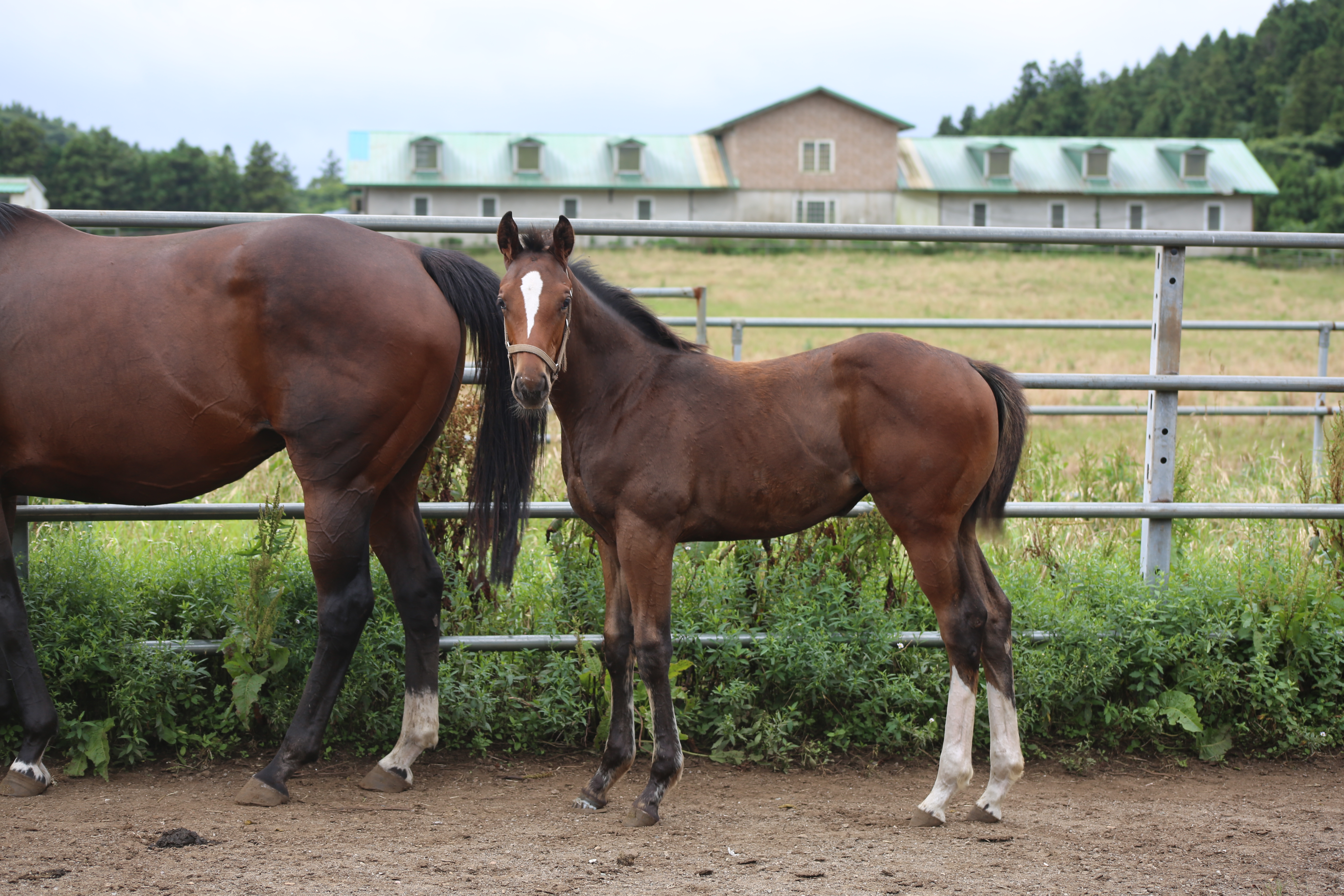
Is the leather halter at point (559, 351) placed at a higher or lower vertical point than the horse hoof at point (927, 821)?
higher

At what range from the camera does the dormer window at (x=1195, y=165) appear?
4797cm

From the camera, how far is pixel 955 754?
3.27m

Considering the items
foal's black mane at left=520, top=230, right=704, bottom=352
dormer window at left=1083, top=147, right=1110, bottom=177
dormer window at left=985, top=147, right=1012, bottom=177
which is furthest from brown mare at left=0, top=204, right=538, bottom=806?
dormer window at left=1083, top=147, right=1110, bottom=177

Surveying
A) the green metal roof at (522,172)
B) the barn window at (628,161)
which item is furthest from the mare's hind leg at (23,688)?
the barn window at (628,161)

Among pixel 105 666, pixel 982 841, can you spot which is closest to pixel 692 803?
pixel 982 841

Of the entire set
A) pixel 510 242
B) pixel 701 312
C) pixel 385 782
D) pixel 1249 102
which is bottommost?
pixel 385 782

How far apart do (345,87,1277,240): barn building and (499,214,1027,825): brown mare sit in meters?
43.0

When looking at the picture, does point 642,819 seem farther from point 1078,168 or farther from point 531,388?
point 1078,168

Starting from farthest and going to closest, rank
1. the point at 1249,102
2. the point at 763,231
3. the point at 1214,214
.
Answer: the point at 1249,102 < the point at 1214,214 < the point at 763,231

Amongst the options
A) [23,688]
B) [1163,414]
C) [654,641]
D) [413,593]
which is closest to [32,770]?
[23,688]

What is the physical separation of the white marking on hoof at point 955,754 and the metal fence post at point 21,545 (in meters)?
3.43

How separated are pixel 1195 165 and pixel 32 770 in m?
54.2

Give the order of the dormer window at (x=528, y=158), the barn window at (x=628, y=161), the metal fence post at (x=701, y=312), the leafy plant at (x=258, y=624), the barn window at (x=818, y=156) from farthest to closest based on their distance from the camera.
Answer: the barn window at (x=818, y=156) < the barn window at (x=628, y=161) < the dormer window at (x=528, y=158) < the metal fence post at (x=701, y=312) < the leafy plant at (x=258, y=624)

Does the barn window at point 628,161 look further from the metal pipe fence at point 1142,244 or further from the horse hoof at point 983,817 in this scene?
the horse hoof at point 983,817
